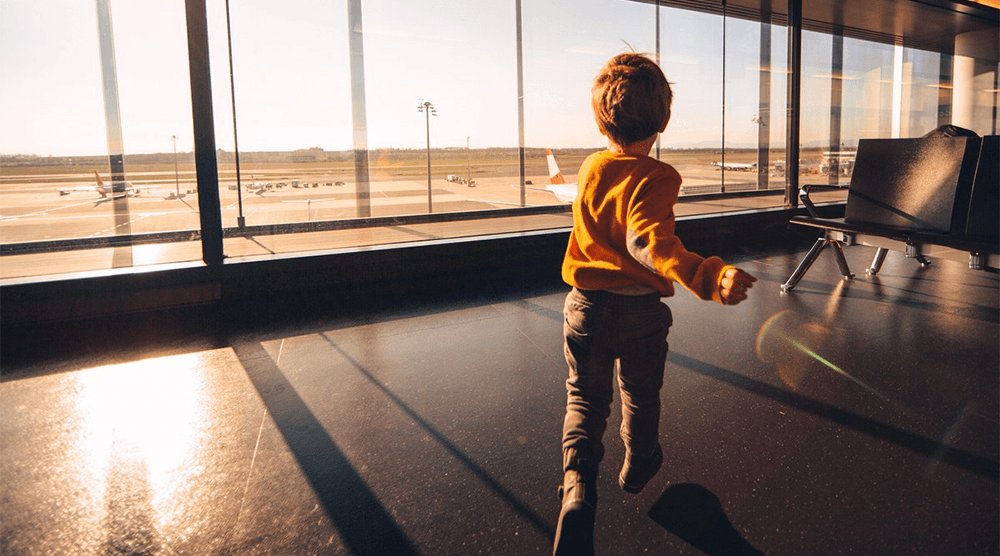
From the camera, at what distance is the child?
4.66 feet

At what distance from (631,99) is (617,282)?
0.47 metres

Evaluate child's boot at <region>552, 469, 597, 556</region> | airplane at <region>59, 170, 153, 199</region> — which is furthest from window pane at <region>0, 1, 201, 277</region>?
child's boot at <region>552, 469, 597, 556</region>

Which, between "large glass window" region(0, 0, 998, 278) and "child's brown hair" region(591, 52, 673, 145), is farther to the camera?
"large glass window" region(0, 0, 998, 278)

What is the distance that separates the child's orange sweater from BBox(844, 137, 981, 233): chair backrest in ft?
10.4

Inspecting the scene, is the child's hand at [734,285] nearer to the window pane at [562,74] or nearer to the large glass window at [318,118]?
the large glass window at [318,118]

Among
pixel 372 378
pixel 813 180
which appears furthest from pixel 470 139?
pixel 813 180

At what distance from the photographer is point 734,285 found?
121 centimetres

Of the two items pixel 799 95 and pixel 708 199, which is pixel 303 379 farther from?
pixel 799 95

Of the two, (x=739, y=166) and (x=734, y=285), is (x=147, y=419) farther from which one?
(x=739, y=166)

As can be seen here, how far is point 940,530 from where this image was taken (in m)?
1.51

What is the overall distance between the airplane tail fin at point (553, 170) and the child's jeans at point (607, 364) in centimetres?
393

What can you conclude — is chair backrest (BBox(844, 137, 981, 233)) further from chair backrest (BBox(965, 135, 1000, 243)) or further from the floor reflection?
the floor reflection

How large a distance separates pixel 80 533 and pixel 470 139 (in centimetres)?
404

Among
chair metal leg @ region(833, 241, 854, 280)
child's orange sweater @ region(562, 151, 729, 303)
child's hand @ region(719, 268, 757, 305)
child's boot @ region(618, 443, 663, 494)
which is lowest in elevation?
child's boot @ region(618, 443, 663, 494)
